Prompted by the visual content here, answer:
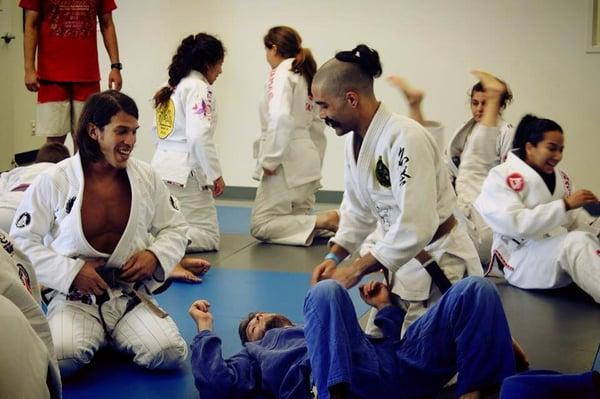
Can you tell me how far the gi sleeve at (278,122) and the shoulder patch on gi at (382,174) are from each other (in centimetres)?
277

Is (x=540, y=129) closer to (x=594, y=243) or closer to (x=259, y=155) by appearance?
(x=594, y=243)

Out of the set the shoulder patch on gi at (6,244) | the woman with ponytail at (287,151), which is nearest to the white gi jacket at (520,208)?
the woman with ponytail at (287,151)

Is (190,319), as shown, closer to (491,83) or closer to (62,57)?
(491,83)

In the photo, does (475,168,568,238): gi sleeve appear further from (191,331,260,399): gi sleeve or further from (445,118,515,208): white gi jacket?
(191,331,260,399): gi sleeve

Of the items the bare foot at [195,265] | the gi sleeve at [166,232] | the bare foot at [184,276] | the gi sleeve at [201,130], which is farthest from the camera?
the gi sleeve at [201,130]

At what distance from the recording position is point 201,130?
584 cm

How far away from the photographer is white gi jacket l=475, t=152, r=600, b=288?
16.4ft

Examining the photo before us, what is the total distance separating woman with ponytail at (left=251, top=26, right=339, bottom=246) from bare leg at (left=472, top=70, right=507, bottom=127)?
122 centimetres

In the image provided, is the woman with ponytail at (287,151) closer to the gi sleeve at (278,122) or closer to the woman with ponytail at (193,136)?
the gi sleeve at (278,122)

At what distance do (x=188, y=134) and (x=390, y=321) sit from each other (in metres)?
2.69

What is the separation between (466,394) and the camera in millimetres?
3158

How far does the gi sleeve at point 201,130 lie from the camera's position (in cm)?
584

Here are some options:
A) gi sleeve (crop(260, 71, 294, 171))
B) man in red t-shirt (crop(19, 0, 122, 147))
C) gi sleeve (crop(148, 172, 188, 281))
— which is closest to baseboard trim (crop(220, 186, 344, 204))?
gi sleeve (crop(260, 71, 294, 171))

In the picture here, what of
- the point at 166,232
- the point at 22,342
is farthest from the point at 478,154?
the point at 22,342
